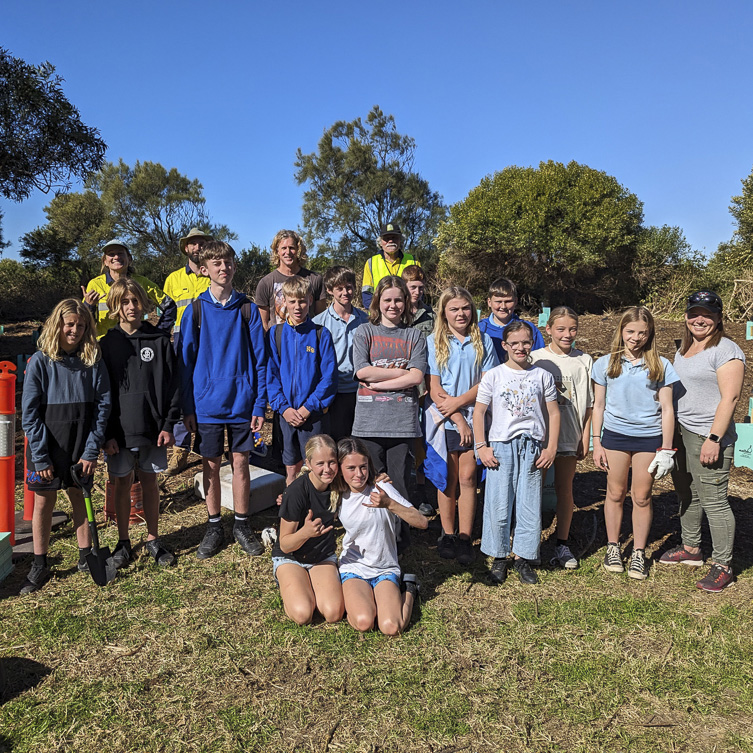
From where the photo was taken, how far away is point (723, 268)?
15781 mm

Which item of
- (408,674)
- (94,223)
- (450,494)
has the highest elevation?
(94,223)

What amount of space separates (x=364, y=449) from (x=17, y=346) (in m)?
11.7

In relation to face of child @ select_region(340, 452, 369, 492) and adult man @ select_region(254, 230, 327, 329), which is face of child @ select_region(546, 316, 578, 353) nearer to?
face of child @ select_region(340, 452, 369, 492)

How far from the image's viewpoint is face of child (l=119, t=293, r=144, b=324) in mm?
3922

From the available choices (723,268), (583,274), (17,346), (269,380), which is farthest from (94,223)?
(269,380)

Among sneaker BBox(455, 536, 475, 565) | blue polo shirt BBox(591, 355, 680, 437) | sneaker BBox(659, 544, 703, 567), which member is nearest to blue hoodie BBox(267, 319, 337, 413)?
sneaker BBox(455, 536, 475, 565)

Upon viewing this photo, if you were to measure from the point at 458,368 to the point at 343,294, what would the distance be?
1050 millimetres

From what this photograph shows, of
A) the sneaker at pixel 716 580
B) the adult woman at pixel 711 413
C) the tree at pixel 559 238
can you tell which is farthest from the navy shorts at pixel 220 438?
the tree at pixel 559 238

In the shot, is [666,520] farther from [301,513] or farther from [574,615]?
[301,513]

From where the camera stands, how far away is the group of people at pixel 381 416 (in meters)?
3.65

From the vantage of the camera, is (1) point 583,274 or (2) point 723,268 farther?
(1) point 583,274

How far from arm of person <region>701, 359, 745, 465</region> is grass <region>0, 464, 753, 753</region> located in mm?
904

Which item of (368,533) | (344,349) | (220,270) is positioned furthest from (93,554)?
(344,349)

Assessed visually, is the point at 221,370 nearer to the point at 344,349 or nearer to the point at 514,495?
the point at 344,349
